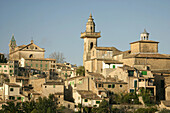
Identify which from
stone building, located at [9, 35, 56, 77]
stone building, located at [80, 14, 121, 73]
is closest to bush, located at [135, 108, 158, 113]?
stone building, located at [80, 14, 121, 73]

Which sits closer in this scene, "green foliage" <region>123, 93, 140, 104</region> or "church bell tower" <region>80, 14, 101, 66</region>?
"green foliage" <region>123, 93, 140, 104</region>

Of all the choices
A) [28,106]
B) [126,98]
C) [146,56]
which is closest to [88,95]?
[126,98]

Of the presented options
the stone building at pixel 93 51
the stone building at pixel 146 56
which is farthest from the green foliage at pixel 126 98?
the stone building at pixel 93 51

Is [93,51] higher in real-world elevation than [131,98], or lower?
higher

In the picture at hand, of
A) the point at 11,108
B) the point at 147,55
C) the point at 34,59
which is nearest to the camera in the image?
the point at 11,108

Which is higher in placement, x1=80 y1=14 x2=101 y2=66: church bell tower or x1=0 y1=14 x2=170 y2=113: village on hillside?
x1=80 y1=14 x2=101 y2=66: church bell tower

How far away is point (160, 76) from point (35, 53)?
3131 centimetres

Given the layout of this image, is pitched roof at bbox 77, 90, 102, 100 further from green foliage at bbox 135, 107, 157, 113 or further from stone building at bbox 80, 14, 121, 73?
stone building at bbox 80, 14, 121, 73

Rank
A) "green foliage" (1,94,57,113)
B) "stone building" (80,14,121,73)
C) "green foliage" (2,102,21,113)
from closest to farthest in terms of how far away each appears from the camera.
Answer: "green foliage" (1,94,57,113) < "green foliage" (2,102,21,113) < "stone building" (80,14,121,73)

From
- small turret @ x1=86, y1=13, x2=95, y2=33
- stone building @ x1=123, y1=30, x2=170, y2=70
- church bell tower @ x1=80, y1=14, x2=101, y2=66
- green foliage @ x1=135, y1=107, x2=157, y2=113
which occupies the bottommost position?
green foliage @ x1=135, y1=107, x2=157, y2=113

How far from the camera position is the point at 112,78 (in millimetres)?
69438

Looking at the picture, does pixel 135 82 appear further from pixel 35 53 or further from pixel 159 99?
pixel 35 53

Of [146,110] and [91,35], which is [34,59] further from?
[146,110]

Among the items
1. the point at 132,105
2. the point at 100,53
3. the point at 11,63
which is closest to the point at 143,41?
the point at 100,53
